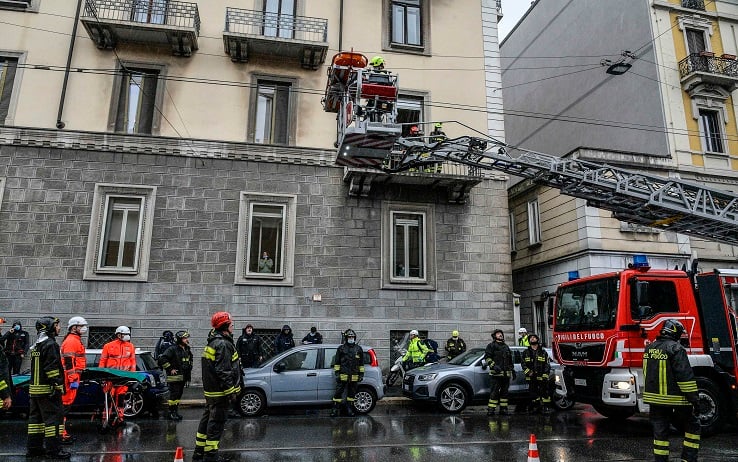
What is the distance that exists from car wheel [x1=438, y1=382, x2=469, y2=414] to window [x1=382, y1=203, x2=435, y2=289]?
16.7ft

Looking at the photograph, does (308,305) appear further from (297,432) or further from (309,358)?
(297,432)

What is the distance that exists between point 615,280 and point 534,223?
1175 cm

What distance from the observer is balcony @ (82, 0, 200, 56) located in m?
15.7

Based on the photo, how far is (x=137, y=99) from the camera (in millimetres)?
16562

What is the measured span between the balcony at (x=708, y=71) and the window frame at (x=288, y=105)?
14938 millimetres

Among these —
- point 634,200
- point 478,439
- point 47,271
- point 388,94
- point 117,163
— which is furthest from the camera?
point 117,163

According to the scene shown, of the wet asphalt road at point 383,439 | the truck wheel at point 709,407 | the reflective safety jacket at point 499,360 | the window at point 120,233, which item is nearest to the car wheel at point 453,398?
the wet asphalt road at point 383,439

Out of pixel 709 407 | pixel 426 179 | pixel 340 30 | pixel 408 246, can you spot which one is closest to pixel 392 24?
pixel 340 30

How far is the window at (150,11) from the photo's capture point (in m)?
16.3

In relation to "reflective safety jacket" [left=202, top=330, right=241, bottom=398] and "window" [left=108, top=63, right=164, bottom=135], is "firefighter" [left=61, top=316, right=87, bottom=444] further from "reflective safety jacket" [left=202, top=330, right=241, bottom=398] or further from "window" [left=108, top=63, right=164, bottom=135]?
"window" [left=108, top=63, right=164, bottom=135]

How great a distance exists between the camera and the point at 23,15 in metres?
16.3

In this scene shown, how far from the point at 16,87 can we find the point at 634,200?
56.1 ft

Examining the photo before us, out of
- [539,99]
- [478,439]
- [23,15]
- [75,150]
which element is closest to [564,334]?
[478,439]

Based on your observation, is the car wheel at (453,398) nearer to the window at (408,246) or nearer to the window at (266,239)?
the window at (408,246)
